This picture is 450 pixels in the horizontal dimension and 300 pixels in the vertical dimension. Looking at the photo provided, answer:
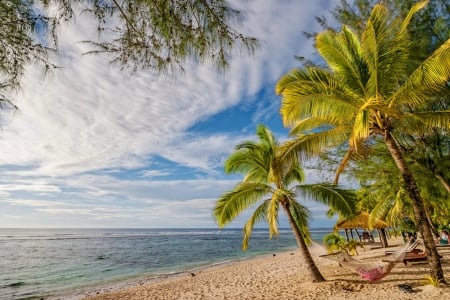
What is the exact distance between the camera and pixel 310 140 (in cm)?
712

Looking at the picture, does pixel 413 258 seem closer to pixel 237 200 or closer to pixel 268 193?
pixel 268 193

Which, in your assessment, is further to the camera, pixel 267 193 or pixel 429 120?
pixel 267 193

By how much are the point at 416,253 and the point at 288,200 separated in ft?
19.1

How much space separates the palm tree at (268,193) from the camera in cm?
820

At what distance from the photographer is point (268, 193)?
8.66 metres

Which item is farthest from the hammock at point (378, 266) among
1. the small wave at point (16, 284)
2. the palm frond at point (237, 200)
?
the small wave at point (16, 284)

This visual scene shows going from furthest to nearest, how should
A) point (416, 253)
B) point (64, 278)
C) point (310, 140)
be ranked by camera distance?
point (64, 278)
point (416, 253)
point (310, 140)

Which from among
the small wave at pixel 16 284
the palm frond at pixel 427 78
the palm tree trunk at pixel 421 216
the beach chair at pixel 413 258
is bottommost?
the small wave at pixel 16 284

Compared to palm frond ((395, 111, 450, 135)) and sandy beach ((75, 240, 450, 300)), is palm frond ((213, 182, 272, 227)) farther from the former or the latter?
palm frond ((395, 111, 450, 135))

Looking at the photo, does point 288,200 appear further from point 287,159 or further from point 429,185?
point 429,185

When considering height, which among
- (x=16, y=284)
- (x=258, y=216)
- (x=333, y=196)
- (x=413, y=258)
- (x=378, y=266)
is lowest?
(x=16, y=284)

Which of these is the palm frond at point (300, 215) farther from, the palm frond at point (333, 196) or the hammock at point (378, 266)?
the hammock at point (378, 266)

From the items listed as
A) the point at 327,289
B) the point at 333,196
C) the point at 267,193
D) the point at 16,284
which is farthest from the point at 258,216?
the point at 16,284

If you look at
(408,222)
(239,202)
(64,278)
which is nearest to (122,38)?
(239,202)
